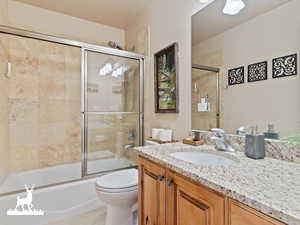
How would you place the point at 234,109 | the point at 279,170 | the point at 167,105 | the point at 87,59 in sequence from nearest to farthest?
the point at 279,170
the point at 234,109
the point at 167,105
the point at 87,59

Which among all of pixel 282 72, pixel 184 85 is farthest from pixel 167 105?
pixel 282 72

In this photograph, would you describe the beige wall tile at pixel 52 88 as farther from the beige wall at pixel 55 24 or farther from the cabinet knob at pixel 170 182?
the cabinet knob at pixel 170 182

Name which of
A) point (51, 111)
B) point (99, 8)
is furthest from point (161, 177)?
point (99, 8)

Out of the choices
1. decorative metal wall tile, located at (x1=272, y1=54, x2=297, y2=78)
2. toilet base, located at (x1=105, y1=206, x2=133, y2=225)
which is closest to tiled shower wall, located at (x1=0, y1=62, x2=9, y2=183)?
toilet base, located at (x1=105, y1=206, x2=133, y2=225)

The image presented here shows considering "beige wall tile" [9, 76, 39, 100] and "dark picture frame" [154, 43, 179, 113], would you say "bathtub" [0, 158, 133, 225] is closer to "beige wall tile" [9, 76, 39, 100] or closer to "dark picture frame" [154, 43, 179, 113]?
"beige wall tile" [9, 76, 39, 100]

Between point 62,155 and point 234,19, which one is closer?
point 234,19

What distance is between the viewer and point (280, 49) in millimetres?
971

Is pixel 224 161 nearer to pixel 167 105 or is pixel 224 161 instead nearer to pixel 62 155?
pixel 167 105

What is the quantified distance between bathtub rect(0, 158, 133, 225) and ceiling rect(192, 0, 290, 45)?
77.3 inches

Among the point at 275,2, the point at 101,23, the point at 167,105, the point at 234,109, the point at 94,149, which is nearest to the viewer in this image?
the point at 275,2

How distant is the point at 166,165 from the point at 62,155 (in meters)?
1.99

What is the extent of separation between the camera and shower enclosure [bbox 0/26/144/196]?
2.06 metres

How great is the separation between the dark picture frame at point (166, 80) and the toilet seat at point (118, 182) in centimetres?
79

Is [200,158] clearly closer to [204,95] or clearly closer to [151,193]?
[151,193]
